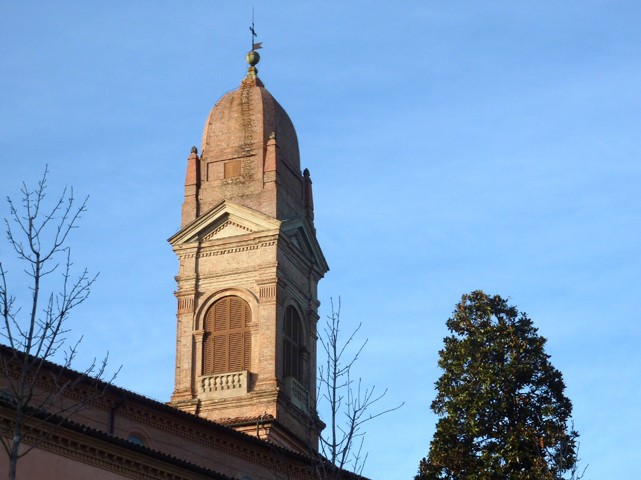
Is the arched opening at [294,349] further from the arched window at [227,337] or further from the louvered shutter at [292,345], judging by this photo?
the arched window at [227,337]

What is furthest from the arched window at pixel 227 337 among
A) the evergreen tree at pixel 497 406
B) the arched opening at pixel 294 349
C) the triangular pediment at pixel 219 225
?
the evergreen tree at pixel 497 406

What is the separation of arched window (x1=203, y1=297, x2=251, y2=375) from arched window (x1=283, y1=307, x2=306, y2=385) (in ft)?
5.78

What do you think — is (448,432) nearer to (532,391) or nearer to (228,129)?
(532,391)

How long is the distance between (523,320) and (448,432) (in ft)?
15.0

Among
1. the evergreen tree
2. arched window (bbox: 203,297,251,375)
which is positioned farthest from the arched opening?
the evergreen tree

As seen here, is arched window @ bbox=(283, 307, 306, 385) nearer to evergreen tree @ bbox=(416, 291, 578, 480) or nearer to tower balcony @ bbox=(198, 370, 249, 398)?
tower balcony @ bbox=(198, 370, 249, 398)

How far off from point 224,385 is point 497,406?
16.6 meters

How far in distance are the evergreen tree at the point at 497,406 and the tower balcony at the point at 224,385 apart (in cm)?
1371

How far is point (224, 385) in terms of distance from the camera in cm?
5431

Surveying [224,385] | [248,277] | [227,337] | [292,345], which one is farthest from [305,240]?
[224,385]

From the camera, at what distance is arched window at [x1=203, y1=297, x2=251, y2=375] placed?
5500cm

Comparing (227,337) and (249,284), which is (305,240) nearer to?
(249,284)

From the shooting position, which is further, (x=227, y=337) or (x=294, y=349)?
(x=294, y=349)

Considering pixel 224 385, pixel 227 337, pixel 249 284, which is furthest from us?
pixel 249 284
